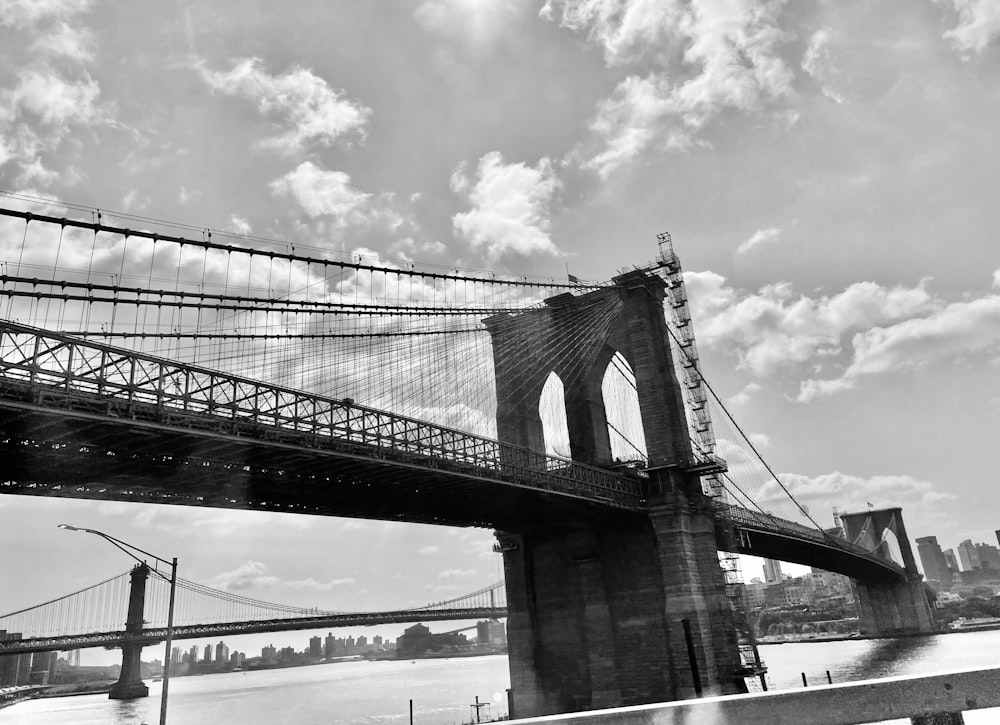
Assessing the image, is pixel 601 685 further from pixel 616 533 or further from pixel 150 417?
pixel 150 417

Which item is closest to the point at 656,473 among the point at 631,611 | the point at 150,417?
the point at 631,611

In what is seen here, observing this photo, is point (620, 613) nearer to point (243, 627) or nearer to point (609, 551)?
point (609, 551)

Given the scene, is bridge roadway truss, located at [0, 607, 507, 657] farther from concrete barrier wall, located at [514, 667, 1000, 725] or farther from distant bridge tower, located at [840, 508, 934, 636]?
concrete barrier wall, located at [514, 667, 1000, 725]

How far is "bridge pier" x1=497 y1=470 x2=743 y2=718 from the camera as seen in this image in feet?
125

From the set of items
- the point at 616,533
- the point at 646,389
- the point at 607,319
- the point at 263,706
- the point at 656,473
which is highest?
the point at 607,319

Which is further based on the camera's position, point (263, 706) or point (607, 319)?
point (263, 706)

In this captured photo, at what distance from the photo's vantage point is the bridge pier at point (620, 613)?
38.1 m

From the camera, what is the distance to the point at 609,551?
42.2 metres

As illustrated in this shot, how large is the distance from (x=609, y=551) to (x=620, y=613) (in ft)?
11.5

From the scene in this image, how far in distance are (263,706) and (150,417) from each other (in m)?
94.3

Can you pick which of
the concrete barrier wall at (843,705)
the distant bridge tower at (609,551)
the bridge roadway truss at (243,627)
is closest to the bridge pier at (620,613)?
the distant bridge tower at (609,551)

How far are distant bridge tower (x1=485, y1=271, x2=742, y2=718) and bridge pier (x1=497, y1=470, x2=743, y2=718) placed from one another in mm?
68

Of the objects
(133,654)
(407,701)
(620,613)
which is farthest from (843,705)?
(133,654)

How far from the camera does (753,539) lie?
61.1 metres
